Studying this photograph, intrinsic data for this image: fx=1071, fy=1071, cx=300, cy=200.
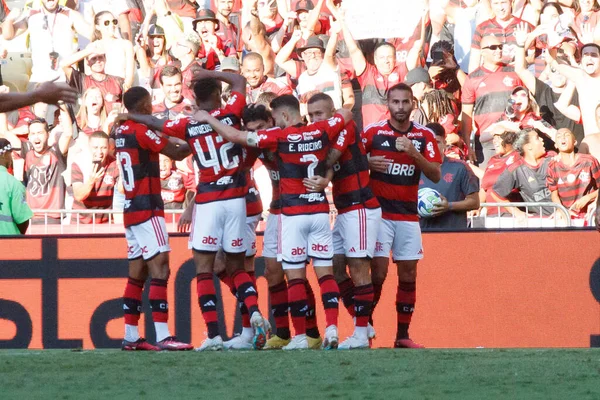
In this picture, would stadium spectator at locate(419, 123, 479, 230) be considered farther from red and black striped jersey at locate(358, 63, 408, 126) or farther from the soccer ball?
red and black striped jersey at locate(358, 63, 408, 126)

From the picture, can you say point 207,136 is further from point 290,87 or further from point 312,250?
point 290,87

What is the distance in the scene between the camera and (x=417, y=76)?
13.2 meters

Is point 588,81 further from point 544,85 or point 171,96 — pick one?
point 171,96

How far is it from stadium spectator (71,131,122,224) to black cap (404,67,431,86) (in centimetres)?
378

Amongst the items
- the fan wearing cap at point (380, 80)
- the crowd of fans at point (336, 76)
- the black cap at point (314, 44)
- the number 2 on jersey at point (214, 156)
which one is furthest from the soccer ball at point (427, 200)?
the black cap at point (314, 44)

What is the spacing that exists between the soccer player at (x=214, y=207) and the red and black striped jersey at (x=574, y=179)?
15.6ft

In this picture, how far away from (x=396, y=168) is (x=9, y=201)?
13.3 ft

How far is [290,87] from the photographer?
1396cm

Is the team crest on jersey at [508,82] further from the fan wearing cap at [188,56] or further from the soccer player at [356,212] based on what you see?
the soccer player at [356,212]

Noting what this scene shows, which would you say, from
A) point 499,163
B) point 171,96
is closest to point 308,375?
point 499,163

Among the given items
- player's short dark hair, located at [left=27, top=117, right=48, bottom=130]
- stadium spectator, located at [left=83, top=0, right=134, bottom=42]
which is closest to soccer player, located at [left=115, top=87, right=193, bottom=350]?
player's short dark hair, located at [left=27, top=117, right=48, bottom=130]

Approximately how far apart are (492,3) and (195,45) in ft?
13.2

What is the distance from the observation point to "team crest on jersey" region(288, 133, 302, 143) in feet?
26.8

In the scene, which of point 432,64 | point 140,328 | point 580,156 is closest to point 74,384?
point 140,328
